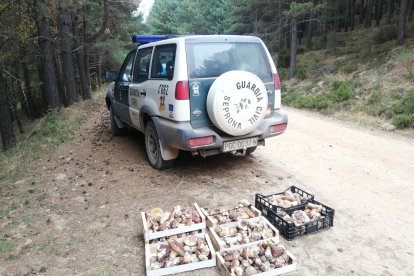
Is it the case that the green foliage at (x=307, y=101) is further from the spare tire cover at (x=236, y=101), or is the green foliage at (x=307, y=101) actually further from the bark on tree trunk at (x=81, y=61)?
the bark on tree trunk at (x=81, y=61)

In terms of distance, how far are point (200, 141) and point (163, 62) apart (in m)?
1.48

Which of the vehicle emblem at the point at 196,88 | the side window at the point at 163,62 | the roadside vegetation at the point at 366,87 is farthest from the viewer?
the roadside vegetation at the point at 366,87

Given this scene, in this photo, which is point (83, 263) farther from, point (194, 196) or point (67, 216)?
point (194, 196)

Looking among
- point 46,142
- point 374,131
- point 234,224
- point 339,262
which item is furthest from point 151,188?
point 374,131

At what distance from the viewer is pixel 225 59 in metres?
4.95

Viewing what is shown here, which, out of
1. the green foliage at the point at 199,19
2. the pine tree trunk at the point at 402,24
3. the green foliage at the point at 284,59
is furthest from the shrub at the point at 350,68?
the green foliage at the point at 199,19

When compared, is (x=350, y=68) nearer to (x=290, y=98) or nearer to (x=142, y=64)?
(x=290, y=98)

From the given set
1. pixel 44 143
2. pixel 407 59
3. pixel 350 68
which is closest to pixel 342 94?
pixel 407 59

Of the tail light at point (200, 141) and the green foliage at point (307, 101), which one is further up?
the tail light at point (200, 141)

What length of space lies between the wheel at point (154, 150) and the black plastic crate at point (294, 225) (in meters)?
2.15

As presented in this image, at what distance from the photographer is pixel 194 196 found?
474 centimetres

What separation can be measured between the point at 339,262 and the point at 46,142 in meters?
7.49

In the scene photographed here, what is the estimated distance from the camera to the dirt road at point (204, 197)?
3391 mm

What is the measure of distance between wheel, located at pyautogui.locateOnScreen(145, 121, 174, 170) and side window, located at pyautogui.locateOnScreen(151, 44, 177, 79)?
2.81 ft
